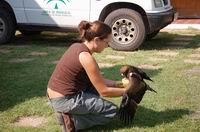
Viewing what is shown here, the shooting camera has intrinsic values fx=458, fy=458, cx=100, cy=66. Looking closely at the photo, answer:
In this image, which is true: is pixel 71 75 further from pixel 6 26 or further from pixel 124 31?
pixel 6 26

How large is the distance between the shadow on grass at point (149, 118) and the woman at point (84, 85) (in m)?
0.13

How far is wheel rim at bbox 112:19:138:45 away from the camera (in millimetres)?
8564

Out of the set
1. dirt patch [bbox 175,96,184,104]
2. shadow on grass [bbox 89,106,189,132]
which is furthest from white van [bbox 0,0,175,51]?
shadow on grass [bbox 89,106,189,132]

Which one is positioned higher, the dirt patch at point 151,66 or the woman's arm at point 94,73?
the woman's arm at point 94,73

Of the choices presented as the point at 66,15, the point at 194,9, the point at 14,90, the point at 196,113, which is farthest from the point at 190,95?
the point at 194,9

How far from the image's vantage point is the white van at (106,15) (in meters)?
8.52

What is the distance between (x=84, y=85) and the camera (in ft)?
15.3

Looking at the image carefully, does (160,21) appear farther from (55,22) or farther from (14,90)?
(14,90)

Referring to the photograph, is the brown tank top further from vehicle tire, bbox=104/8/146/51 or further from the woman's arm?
vehicle tire, bbox=104/8/146/51

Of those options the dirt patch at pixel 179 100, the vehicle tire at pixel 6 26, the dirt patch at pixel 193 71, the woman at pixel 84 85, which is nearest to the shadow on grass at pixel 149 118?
the woman at pixel 84 85

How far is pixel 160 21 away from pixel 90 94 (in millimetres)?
4259

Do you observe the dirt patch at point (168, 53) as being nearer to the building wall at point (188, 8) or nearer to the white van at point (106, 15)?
the white van at point (106, 15)

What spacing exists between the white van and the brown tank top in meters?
4.05

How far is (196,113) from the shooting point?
508cm
